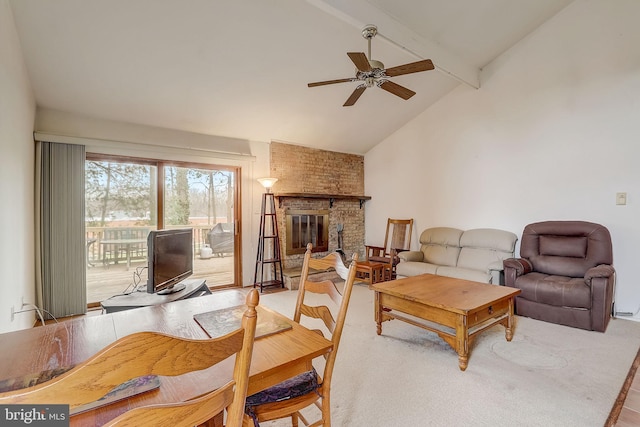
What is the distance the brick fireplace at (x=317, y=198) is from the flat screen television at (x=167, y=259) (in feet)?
7.36

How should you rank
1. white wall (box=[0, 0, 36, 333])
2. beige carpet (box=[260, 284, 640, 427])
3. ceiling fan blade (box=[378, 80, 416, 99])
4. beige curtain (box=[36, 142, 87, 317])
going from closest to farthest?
1. beige carpet (box=[260, 284, 640, 427])
2. white wall (box=[0, 0, 36, 333])
3. ceiling fan blade (box=[378, 80, 416, 99])
4. beige curtain (box=[36, 142, 87, 317])

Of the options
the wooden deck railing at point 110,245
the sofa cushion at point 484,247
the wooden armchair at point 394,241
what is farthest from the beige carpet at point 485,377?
the wooden deck railing at point 110,245

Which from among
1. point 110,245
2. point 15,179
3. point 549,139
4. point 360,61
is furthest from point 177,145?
point 549,139

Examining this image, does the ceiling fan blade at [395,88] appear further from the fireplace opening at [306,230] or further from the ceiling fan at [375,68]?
the fireplace opening at [306,230]

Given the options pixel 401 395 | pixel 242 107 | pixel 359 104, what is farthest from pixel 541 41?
pixel 401 395

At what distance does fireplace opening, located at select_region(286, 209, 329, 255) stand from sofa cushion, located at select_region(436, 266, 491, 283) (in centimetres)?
220

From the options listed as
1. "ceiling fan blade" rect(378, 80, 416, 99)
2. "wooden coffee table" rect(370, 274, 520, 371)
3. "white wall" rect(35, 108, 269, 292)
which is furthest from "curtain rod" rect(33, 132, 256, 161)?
"wooden coffee table" rect(370, 274, 520, 371)

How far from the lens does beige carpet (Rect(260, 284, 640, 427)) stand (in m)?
1.80

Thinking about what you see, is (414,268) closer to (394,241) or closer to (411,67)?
(394,241)

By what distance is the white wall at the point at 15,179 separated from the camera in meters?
2.10

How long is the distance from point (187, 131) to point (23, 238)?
223cm

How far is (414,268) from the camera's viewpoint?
14.4 feet

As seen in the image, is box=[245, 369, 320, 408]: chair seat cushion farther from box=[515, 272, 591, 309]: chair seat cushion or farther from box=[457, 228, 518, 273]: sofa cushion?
box=[457, 228, 518, 273]: sofa cushion

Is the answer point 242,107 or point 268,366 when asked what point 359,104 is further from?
point 268,366
